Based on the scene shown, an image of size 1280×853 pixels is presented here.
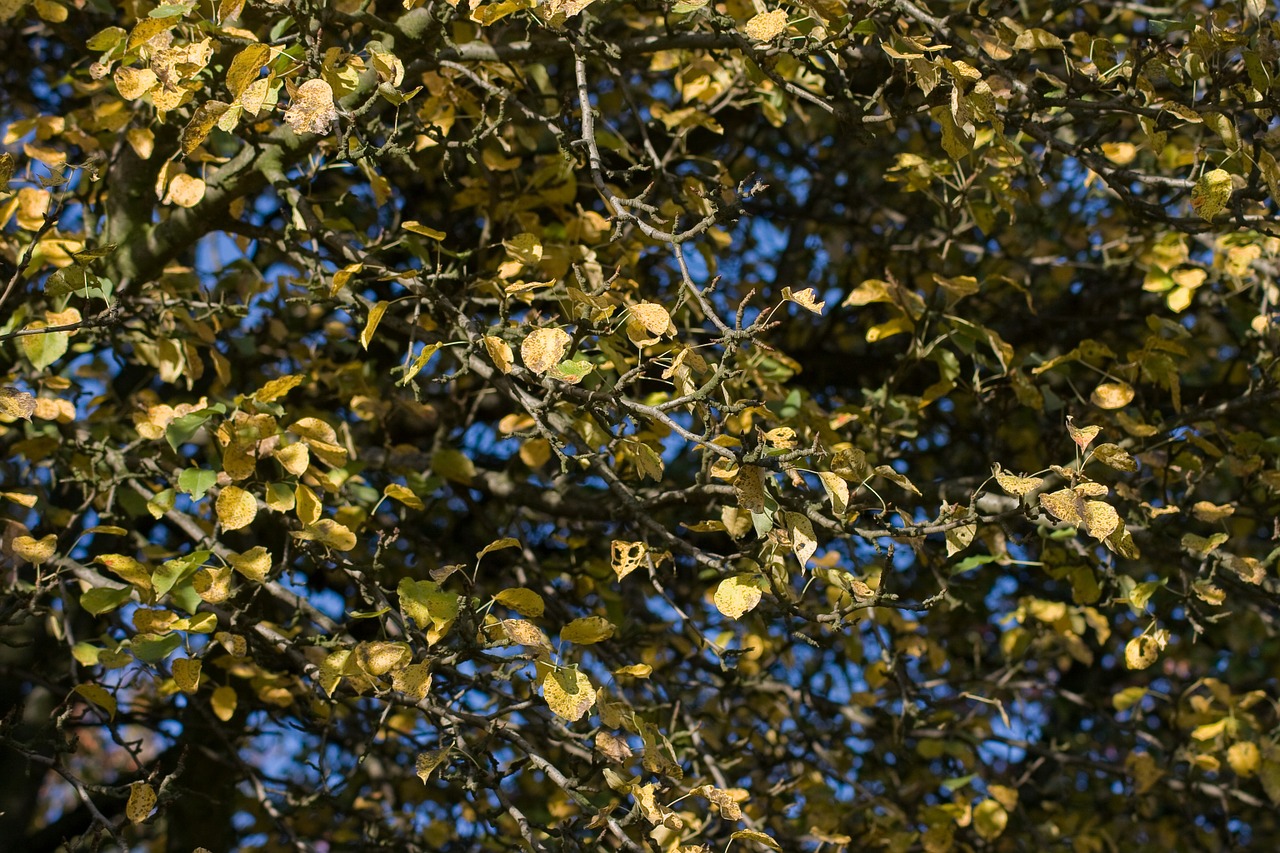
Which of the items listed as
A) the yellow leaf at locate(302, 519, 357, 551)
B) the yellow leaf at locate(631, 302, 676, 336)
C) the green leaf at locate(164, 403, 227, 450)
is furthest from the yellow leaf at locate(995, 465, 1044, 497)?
the green leaf at locate(164, 403, 227, 450)

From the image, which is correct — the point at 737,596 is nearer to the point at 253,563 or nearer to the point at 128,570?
the point at 253,563

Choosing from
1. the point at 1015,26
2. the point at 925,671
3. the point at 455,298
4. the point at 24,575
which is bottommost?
the point at 925,671

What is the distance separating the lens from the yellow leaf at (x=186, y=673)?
1.83 metres

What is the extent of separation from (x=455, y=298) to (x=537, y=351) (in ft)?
2.23

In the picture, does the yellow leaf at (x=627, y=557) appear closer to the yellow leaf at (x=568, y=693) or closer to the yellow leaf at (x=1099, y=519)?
the yellow leaf at (x=568, y=693)

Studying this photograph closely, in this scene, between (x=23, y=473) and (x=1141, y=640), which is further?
(x=23, y=473)

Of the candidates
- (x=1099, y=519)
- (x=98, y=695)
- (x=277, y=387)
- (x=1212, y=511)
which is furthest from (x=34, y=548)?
(x=1212, y=511)

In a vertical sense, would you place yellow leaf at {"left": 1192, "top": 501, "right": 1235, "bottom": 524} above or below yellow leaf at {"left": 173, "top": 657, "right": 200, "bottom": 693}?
above

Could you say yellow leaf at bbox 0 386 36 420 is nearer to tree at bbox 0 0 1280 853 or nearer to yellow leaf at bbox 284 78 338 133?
tree at bbox 0 0 1280 853

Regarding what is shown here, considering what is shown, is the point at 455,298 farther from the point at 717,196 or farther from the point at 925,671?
the point at 925,671

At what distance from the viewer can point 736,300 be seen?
11.5 ft

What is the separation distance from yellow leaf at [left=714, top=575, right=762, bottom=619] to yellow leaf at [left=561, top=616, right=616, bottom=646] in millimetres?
185

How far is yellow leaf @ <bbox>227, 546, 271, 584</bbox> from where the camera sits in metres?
1.84

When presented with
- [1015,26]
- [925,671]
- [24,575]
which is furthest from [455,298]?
[925,671]
